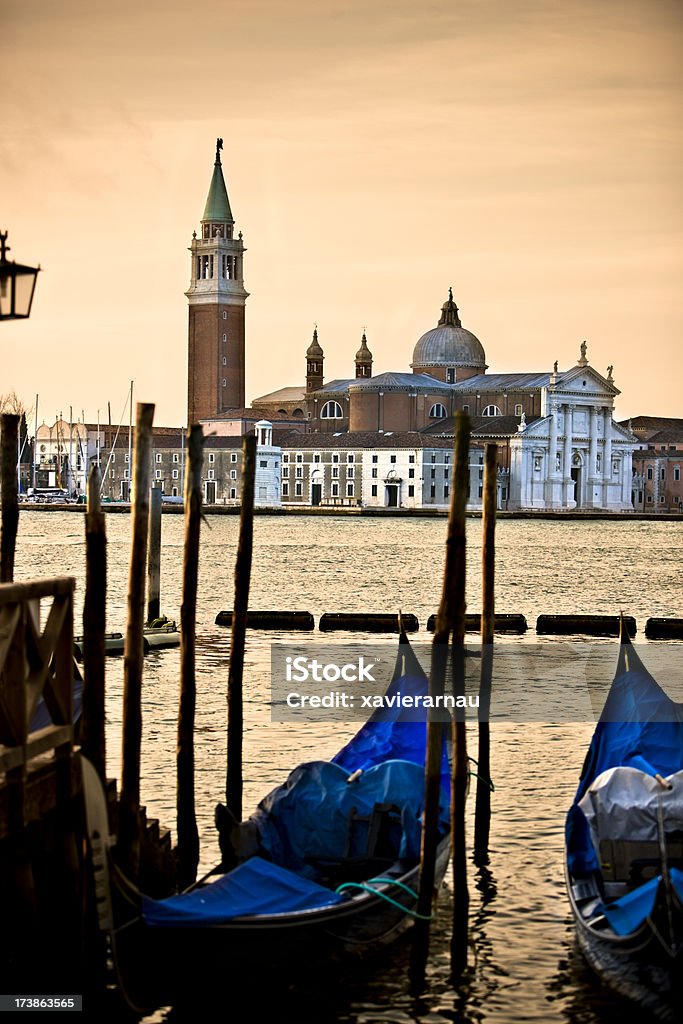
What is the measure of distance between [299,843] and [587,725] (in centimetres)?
648

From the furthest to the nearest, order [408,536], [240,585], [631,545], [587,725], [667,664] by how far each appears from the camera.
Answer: [408,536] < [631,545] < [667,664] < [587,725] < [240,585]

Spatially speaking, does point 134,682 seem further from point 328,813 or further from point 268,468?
point 268,468

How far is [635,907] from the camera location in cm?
626

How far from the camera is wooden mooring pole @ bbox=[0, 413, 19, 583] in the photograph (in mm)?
9602

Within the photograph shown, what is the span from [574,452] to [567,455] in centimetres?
108

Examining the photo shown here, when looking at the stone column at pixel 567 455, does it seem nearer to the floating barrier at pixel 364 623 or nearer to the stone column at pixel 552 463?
the stone column at pixel 552 463

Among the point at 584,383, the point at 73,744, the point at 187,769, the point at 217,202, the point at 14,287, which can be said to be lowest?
the point at 187,769

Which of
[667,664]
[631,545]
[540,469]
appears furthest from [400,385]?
[667,664]

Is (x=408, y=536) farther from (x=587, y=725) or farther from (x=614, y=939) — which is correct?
(x=614, y=939)

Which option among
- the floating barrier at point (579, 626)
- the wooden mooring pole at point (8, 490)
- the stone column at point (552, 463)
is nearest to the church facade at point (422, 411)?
the stone column at point (552, 463)

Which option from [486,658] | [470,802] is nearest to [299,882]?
[486,658]

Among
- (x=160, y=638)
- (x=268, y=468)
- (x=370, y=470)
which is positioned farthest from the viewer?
(x=268, y=468)

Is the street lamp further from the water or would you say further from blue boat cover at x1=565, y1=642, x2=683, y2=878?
blue boat cover at x1=565, y1=642, x2=683, y2=878

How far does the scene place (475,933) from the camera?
24.2 ft
